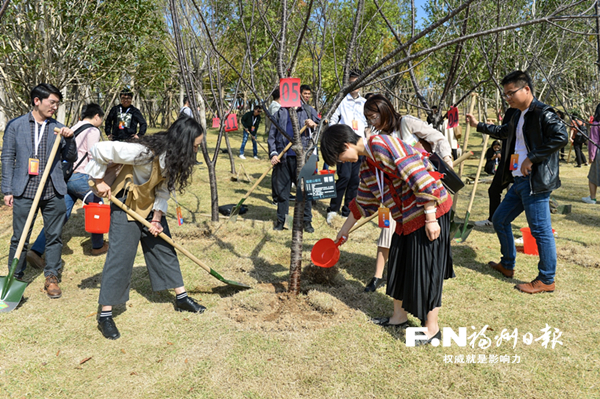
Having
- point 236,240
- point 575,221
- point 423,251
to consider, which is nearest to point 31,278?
point 236,240

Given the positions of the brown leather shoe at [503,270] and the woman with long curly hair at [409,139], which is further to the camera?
the brown leather shoe at [503,270]

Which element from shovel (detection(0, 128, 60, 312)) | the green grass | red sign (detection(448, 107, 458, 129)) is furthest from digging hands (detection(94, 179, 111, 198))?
red sign (detection(448, 107, 458, 129))

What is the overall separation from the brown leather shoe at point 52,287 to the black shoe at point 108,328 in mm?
880

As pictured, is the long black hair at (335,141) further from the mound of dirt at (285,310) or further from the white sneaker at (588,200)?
the white sneaker at (588,200)

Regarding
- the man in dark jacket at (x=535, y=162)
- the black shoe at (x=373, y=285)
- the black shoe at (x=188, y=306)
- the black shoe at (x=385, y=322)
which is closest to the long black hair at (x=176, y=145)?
the black shoe at (x=188, y=306)

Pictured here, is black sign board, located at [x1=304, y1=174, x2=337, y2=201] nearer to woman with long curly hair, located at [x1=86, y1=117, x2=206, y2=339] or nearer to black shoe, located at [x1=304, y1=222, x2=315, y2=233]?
woman with long curly hair, located at [x1=86, y1=117, x2=206, y2=339]

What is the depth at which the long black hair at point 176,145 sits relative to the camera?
10.0 feet

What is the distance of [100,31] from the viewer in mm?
7109

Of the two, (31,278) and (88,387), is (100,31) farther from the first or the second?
(88,387)

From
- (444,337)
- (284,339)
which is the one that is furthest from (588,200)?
(284,339)

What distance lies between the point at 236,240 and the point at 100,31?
4549 mm

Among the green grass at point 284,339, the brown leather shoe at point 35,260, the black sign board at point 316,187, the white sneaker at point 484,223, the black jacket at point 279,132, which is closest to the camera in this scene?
the green grass at point 284,339

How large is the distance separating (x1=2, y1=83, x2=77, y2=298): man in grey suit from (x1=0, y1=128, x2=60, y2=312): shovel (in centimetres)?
18

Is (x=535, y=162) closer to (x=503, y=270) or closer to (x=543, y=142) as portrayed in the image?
(x=543, y=142)
